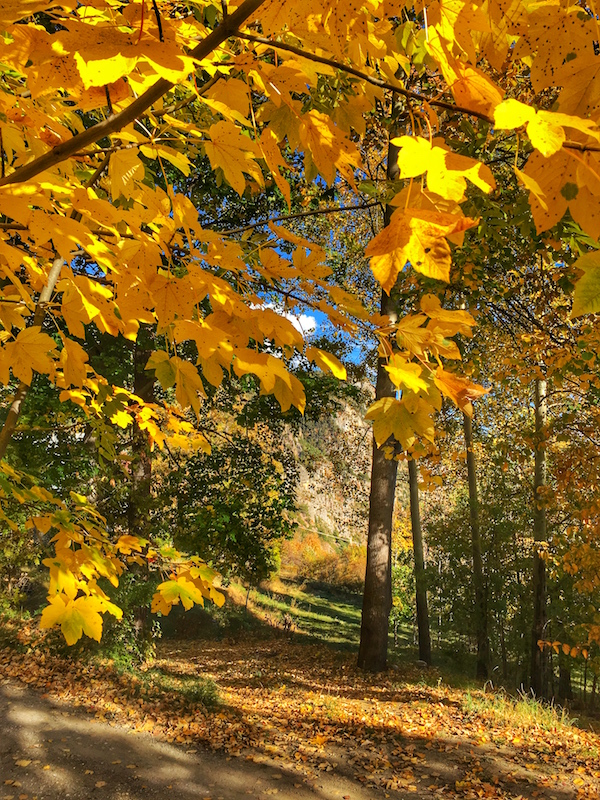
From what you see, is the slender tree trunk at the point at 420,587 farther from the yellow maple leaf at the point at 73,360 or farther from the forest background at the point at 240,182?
the yellow maple leaf at the point at 73,360

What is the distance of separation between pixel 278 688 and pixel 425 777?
3.31 meters

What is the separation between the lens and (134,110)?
2.50 feet

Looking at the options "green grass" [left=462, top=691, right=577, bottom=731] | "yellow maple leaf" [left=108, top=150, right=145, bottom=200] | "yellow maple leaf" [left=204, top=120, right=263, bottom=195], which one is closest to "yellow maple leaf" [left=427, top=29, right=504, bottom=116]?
"yellow maple leaf" [left=204, top=120, right=263, bottom=195]

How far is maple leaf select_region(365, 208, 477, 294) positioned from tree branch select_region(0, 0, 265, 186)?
0.33 meters

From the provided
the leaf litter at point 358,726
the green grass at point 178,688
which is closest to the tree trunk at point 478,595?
the leaf litter at point 358,726

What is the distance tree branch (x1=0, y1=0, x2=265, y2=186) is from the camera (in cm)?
68

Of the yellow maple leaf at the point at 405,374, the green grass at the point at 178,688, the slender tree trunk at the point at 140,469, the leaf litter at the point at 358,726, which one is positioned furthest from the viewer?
the slender tree trunk at the point at 140,469

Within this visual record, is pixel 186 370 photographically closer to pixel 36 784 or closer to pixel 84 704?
pixel 36 784

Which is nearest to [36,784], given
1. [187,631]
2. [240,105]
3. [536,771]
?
[536,771]

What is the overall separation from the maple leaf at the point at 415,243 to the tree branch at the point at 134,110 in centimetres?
33

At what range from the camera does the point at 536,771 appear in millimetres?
4523

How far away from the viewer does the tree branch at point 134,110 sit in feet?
2.24

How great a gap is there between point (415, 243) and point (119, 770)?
5208 millimetres

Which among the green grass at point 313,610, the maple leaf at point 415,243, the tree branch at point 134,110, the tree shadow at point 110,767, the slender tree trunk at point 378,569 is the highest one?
the tree branch at point 134,110
